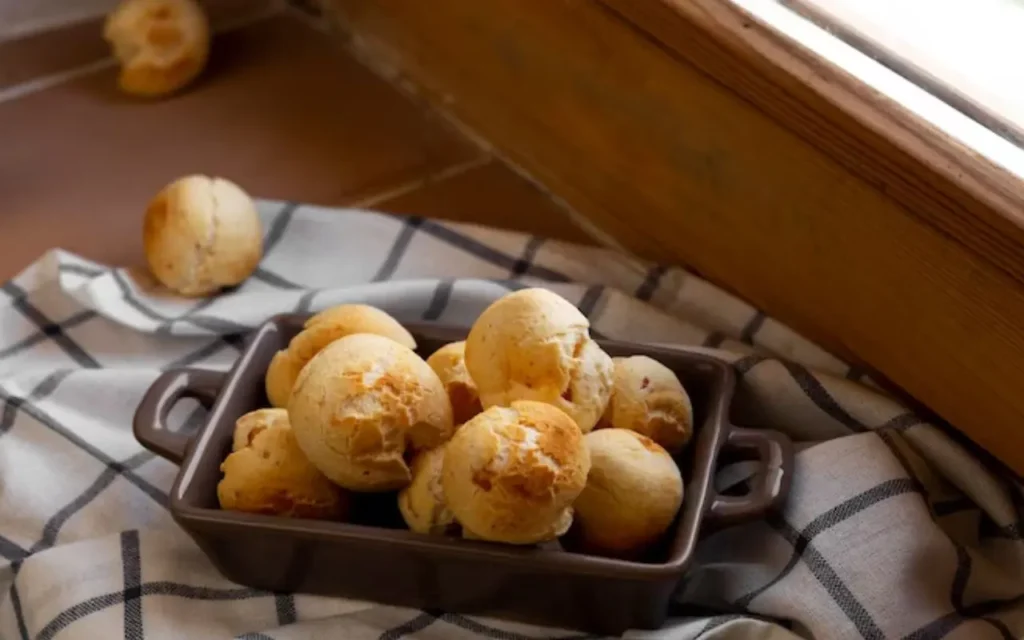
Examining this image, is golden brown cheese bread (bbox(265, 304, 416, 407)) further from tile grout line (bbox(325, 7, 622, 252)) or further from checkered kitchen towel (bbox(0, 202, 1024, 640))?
tile grout line (bbox(325, 7, 622, 252))

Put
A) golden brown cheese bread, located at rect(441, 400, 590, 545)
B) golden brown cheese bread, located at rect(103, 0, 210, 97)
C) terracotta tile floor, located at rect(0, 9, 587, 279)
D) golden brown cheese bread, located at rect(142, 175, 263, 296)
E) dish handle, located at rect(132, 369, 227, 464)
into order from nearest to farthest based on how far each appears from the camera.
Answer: golden brown cheese bread, located at rect(441, 400, 590, 545) < dish handle, located at rect(132, 369, 227, 464) < golden brown cheese bread, located at rect(142, 175, 263, 296) < terracotta tile floor, located at rect(0, 9, 587, 279) < golden brown cheese bread, located at rect(103, 0, 210, 97)

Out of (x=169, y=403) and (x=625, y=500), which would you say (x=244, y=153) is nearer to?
(x=169, y=403)

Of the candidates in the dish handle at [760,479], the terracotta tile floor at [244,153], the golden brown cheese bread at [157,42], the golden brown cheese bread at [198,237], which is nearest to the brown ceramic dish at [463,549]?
the dish handle at [760,479]

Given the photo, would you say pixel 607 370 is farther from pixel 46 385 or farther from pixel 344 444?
pixel 46 385

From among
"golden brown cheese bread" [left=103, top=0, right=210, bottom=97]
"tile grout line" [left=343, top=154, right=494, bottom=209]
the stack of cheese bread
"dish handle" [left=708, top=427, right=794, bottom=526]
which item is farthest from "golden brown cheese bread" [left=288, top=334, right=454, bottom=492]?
"golden brown cheese bread" [left=103, top=0, right=210, bottom=97]

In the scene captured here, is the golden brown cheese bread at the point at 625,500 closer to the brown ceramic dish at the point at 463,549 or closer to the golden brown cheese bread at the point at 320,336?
the brown ceramic dish at the point at 463,549

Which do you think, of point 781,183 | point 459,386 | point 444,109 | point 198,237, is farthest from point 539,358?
point 444,109
